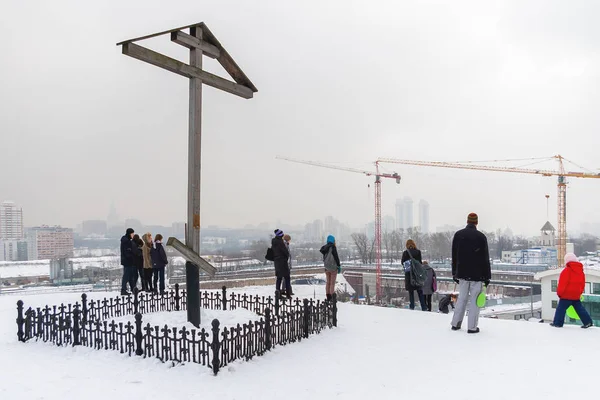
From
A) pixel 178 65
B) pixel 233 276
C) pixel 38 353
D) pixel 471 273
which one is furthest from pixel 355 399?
pixel 233 276

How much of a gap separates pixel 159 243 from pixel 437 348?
302 inches

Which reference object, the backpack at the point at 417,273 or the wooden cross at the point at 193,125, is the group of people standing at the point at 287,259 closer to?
Result: the backpack at the point at 417,273

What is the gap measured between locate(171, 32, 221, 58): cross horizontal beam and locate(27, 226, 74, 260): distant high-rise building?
98.9m

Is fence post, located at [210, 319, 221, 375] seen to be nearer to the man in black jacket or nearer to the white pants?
the man in black jacket

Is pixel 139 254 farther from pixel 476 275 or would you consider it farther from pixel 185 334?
pixel 476 275

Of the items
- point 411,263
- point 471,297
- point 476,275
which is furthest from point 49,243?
point 476,275

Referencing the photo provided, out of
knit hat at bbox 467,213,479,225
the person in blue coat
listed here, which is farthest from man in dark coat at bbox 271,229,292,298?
knit hat at bbox 467,213,479,225

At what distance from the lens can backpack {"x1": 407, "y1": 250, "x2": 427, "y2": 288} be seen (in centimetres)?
988

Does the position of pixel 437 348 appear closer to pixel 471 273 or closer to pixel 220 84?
pixel 471 273

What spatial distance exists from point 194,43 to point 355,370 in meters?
6.07

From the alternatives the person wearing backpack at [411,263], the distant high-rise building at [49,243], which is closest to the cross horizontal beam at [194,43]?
the person wearing backpack at [411,263]

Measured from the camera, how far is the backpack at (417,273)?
32.4ft

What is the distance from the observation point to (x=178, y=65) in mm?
7434

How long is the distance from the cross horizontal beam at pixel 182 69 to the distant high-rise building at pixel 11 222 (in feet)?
374
